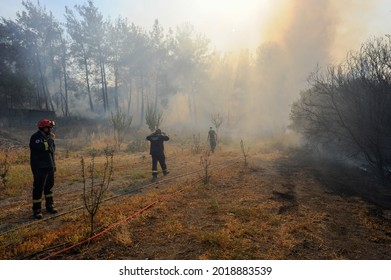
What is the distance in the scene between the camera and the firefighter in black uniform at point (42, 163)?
661 centimetres

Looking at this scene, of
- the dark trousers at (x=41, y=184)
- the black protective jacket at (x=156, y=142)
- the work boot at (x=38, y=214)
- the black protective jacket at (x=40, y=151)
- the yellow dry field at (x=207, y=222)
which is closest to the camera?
the yellow dry field at (x=207, y=222)

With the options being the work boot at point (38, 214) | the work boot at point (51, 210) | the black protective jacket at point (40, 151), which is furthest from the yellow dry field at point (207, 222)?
the black protective jacket at point (40, 151)

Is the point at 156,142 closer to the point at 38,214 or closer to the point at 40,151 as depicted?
the point at 40,151

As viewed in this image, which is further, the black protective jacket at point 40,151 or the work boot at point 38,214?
the black protective jacket at point 40,151

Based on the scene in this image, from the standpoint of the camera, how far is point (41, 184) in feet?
21.9

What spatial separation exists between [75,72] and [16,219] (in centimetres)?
3640

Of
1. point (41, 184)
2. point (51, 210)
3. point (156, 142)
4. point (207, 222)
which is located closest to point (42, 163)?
point (41, 184)

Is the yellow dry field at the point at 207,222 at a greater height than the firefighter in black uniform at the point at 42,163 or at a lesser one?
lesser

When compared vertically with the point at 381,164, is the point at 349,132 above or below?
above

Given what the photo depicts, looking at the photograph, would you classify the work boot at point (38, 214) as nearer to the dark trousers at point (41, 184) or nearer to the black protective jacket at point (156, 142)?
the dark trousers at point (41, 184)

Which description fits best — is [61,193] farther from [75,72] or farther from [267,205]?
[75,72]

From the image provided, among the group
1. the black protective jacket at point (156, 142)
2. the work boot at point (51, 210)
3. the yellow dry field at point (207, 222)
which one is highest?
the black protective jacket at point (156, 142)

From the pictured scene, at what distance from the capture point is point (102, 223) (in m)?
5.81
